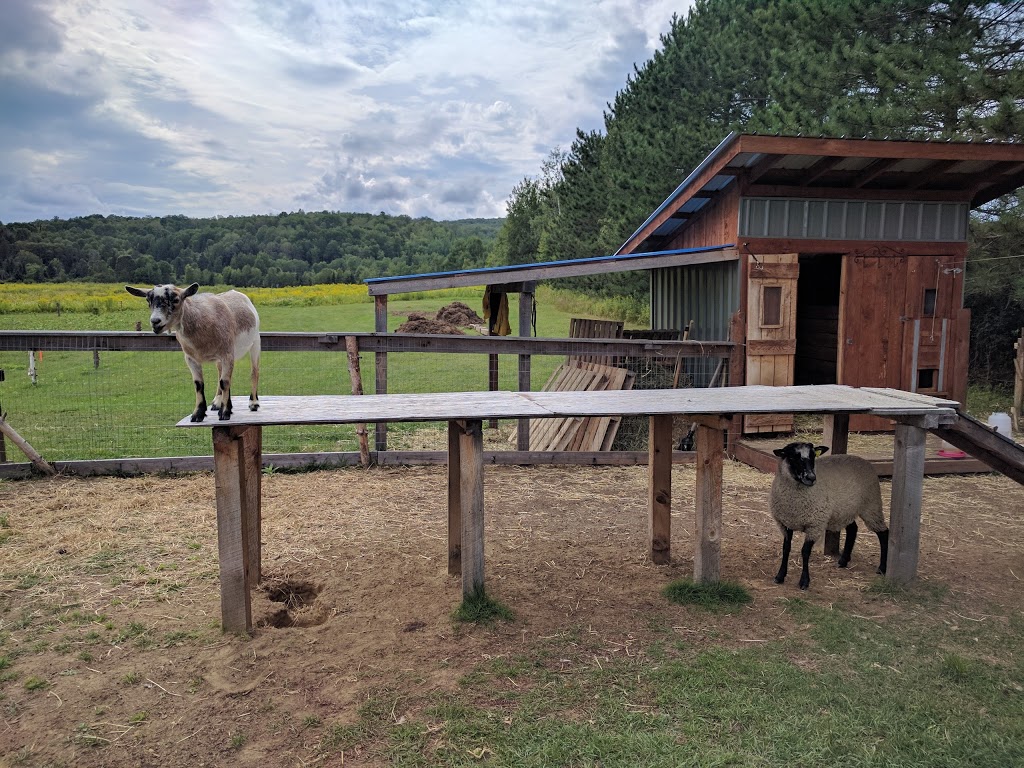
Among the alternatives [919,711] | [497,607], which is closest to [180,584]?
[497,607]

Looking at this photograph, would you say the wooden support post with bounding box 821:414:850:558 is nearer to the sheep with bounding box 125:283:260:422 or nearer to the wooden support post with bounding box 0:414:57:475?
the sheep with bounding box 125:283:260:422

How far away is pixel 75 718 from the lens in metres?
3.41

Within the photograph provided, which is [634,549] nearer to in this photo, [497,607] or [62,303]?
[497,607]

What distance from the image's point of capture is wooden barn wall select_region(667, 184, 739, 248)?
9825 mm

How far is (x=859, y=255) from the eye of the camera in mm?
9812

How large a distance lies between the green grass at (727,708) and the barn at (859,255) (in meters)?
5.79

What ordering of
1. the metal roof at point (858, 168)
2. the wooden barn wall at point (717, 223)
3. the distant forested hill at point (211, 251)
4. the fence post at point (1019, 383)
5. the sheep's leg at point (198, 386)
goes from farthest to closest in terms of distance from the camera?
the distant forested hill at point (211, 251)
the fence post at point (1019, 383)
the wooden barn wall at point (717, 223)
the metal roof at point (858, 168)
the sheep's leg at point (198, 386)

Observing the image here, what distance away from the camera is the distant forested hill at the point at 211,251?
29.8 m

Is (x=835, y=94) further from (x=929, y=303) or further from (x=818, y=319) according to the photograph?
(x=929, y=303)

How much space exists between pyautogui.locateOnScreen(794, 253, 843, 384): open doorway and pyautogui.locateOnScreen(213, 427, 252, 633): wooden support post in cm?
1077

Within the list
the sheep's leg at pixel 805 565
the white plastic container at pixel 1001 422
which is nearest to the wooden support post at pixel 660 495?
the sheep's leg at pixel 805 565

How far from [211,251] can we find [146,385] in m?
24.3

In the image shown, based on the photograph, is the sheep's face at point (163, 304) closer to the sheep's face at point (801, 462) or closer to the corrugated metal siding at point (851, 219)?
the sheep's face at point (801, 462)

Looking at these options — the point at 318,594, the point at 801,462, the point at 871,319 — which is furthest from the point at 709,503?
the point at 871,319
